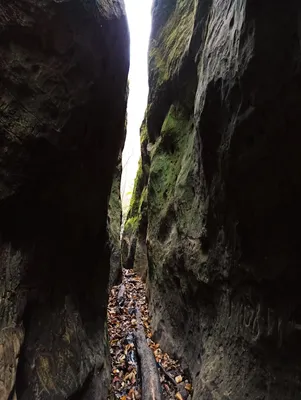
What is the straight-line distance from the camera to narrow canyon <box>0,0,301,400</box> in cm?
284

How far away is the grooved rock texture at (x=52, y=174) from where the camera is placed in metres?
2.85

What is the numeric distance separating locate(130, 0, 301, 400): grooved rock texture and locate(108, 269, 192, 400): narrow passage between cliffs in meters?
0.31

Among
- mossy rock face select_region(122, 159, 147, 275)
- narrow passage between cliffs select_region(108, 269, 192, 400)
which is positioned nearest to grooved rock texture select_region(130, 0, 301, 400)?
narrow passage between cliffs select_region(108, 269, 192, 400)

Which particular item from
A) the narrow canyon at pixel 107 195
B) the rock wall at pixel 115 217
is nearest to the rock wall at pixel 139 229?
the rock wall at pixel 115 217

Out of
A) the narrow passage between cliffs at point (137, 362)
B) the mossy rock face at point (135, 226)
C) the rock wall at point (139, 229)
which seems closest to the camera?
the narrow passage between cliffs at point (137, 362)

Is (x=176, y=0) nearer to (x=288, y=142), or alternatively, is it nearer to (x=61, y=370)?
(x=288, y=142)

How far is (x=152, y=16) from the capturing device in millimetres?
10273

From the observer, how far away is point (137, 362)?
541cm

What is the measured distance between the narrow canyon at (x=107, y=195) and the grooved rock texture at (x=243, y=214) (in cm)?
2

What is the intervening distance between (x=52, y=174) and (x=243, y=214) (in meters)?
2.30

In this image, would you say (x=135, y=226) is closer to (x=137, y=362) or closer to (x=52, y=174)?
(x=137, y=362)

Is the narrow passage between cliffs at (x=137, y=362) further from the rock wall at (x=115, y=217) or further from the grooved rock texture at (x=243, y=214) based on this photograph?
the rock wall at (x=115, y=217)

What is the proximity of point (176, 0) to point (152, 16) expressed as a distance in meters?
1.29

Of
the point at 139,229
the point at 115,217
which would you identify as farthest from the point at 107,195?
the point at 139,229
